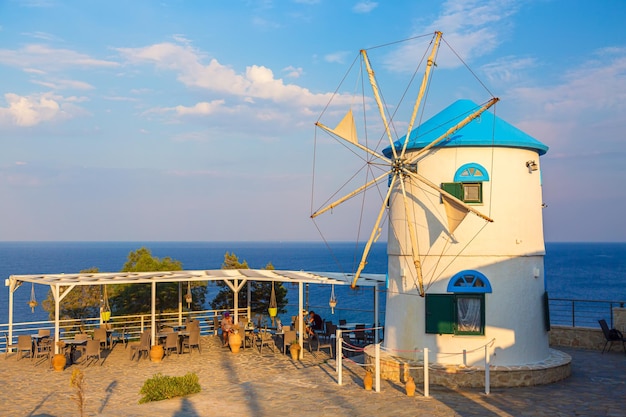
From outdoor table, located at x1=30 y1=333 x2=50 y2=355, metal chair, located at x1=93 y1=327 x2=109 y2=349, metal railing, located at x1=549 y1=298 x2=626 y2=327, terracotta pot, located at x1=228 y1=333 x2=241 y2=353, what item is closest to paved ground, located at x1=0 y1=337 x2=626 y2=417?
outdoor table, located at x1=30 y1=333 x2=50 y2=355

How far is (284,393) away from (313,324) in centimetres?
671

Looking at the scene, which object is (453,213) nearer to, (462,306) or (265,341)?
(462,306)

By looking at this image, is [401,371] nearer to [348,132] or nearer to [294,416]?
[294,416]

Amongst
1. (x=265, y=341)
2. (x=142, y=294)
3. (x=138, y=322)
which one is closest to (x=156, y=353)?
(x=265, y=341)

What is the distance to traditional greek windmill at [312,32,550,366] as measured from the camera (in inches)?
535

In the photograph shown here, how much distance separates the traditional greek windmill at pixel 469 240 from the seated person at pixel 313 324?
4786mm

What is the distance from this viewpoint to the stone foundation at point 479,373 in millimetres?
13016

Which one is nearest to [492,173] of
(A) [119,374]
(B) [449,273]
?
(B) [449,273]

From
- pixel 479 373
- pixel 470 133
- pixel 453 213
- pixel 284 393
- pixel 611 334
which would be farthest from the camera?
pixel 611 334

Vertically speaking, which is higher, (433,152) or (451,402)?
(433,152)

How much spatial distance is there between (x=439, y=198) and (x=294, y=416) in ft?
19.8

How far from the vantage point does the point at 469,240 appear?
13750 mm

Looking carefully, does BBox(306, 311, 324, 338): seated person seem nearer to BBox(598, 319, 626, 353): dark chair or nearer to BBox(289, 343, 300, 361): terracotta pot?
BBox(289, 343, 300, 361): terracotta pot

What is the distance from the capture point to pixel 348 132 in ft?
47.0
